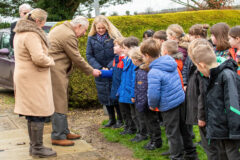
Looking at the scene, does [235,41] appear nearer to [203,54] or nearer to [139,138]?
[203,54]

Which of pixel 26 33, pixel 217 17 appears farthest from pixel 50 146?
pixel 217 17

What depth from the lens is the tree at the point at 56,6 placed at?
1786cm

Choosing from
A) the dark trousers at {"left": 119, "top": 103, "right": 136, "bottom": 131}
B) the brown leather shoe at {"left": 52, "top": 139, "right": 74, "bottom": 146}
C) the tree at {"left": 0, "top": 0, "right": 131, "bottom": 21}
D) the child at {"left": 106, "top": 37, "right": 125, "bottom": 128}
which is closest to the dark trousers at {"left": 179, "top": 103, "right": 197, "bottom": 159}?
the dark trousers at {"left": 119, "top": 103, "right": 136, "bottom": 131}

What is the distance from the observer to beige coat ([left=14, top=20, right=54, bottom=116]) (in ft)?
15.7

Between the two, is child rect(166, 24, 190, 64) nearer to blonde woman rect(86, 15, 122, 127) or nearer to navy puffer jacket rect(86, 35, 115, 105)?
blonde woman rect(86, 15, 122, 127)

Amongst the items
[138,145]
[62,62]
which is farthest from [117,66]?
[138,145]

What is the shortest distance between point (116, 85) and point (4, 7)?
1512 centimetres

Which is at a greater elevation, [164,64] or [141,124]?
[164,64]

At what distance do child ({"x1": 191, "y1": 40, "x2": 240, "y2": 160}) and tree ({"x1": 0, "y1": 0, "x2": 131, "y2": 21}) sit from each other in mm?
15161

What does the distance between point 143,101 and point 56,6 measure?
1403cm

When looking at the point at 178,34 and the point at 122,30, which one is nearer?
the point at 178,34

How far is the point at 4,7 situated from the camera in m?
19.2

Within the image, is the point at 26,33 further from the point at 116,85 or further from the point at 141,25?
the point at 141,25

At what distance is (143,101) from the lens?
16.8 feet
